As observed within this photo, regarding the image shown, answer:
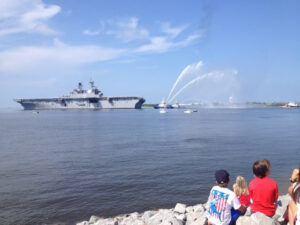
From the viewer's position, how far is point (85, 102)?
111125 millimetres

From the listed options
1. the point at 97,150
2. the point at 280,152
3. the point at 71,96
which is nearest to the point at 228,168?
the point at 280,152

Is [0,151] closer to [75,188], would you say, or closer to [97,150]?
[97,150]

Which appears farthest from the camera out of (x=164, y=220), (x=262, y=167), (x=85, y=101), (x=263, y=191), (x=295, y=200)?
(x=85, y=101)

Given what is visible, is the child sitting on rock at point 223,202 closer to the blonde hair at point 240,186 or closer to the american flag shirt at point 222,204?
the american flag shirt at point 222,204

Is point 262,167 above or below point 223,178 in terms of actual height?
above

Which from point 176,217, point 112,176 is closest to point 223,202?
point 176,217

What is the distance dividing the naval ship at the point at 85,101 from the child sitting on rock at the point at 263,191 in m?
103

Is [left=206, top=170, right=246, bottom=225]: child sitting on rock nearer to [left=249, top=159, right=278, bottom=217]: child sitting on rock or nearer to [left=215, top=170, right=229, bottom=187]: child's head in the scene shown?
[left=215, top=170, right=229, bottom=187]: child's head

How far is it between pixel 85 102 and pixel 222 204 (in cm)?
11014

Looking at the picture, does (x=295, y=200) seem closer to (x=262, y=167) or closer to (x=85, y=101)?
(x=262, y=167)

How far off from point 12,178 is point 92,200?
6.27m

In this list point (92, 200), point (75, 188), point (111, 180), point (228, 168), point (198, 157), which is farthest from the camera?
point (198, 157)

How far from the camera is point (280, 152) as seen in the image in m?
21.6

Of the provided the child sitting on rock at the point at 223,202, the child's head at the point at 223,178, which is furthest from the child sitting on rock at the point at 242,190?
the child's head at the point at 223,178
